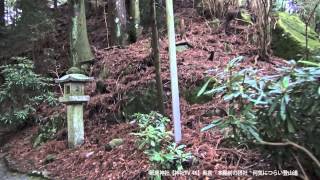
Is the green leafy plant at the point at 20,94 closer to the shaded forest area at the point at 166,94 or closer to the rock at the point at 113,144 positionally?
the shaded forest area at the point at 166,94

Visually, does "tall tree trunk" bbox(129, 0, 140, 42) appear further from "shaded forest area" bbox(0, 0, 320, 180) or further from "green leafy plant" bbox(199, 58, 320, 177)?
"green leafy plant" bbox(199, 58, 320, 177)

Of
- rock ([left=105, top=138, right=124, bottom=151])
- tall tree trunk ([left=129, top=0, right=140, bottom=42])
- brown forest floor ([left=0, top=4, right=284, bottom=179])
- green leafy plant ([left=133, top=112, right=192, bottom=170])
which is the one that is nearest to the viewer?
green leafy plant ([left=133, top=112, right=192, bottom=170])

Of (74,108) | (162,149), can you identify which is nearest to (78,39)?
(74,108)

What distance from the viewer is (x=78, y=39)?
10.5 meters

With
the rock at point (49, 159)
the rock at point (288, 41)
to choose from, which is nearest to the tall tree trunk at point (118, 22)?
the rock at point (288, 41)

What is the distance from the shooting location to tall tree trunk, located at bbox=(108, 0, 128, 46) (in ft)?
36.8

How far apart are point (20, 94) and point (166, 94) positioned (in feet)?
13.7

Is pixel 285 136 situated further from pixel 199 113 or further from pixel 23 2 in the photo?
pixel 23 2

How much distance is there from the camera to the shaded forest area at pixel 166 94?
391 centimetres

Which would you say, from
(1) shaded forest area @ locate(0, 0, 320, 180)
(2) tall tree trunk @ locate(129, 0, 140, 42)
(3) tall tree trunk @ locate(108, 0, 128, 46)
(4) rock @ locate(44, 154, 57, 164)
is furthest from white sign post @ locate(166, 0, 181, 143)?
(2) tall tree trunk @ locate(129, 0, 140, 42)

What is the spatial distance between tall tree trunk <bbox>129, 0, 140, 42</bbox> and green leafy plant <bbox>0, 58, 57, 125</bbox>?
2.77 metres

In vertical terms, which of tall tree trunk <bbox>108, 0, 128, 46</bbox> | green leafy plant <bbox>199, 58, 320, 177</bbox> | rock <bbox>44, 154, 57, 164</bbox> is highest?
tall tree trunk <bbox>108, 0, 128, 46</bbox>

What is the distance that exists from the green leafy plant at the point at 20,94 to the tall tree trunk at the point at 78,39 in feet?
3.38

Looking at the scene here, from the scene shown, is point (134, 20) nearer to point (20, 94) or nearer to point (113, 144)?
point (20, 94)
